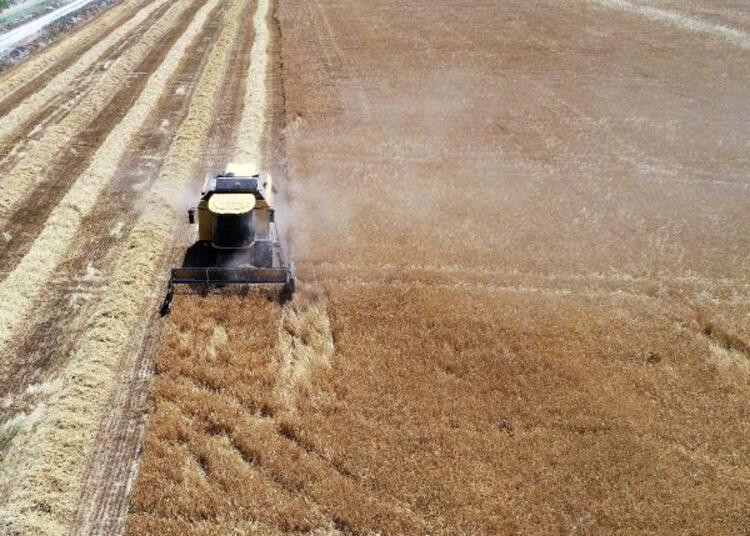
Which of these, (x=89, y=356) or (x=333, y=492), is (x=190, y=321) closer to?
(x=89, y=356)

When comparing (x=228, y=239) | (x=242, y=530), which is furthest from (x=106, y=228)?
(x=242, y=530)

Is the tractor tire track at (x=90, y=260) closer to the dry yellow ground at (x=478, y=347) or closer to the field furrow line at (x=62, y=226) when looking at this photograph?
the field furrow line at (x=62, y=226)

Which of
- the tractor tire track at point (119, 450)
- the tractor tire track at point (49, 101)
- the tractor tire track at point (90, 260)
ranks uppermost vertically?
the tractor tire track at point (49, 101)

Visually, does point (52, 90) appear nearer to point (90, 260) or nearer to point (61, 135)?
point (61, 135)

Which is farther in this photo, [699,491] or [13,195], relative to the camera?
[13,195]

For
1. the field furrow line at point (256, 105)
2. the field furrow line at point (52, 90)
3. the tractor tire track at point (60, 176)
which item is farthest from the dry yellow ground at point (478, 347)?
the field furrow line at point (52, 90)

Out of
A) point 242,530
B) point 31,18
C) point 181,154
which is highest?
point 31,18

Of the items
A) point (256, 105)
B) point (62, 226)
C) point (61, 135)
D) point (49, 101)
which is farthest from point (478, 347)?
point (49, 101)
